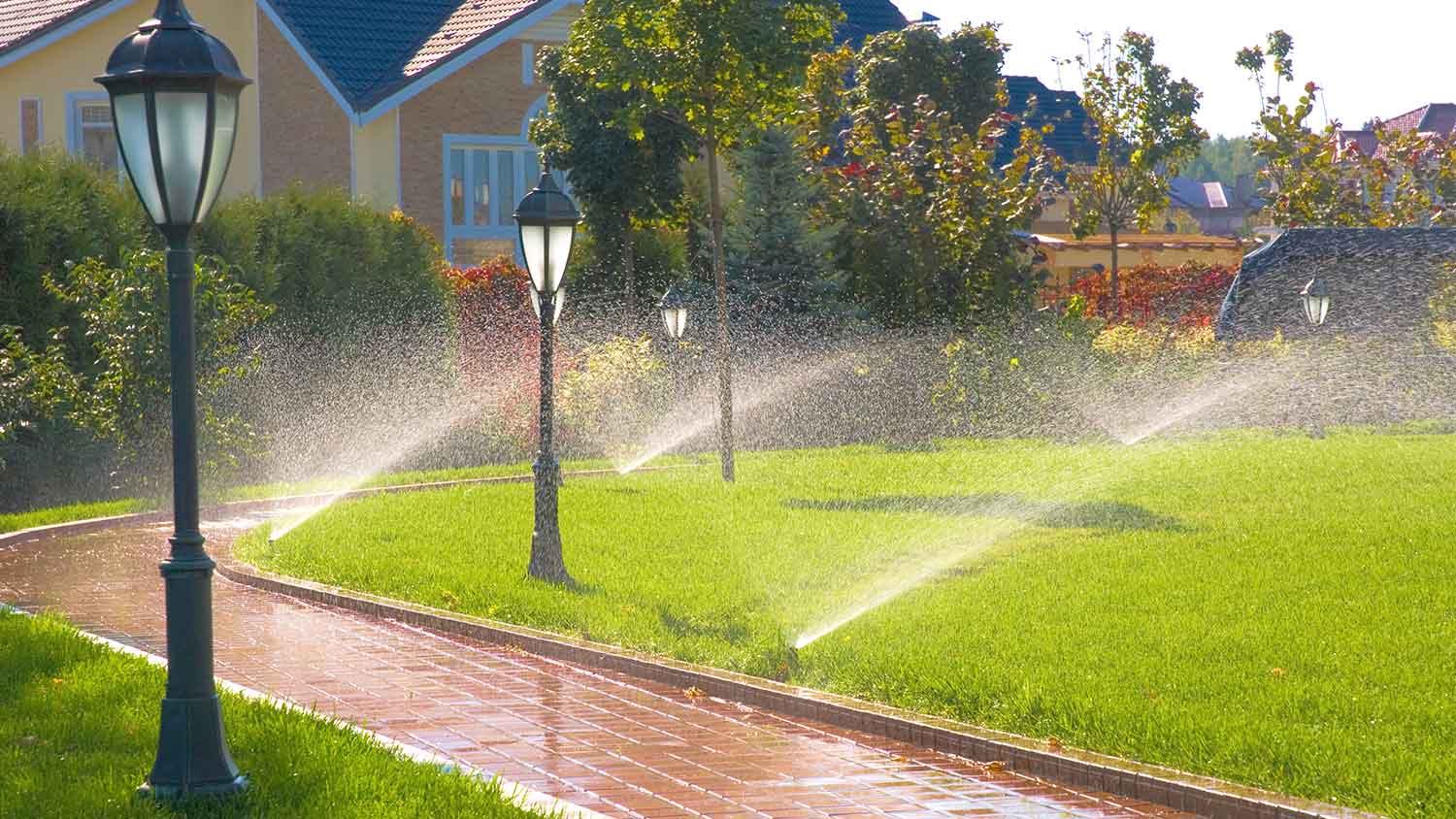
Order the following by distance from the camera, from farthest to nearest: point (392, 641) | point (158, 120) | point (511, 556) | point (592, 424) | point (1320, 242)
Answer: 1. point (1320, 242)
2. point (592, 424)
3. point (511, 556)
4. point (392, 641)
5. point (158, 120)

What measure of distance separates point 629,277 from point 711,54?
31.1 ft

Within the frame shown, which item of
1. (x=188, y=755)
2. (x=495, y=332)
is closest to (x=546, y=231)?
(x=188, y=755)

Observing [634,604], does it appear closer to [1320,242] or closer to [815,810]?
[815,810]

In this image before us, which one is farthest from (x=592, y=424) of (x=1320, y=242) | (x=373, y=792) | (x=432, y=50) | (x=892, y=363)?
(x=373, y=792)

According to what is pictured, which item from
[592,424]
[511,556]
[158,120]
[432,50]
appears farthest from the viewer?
[432,50]

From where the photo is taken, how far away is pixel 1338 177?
1569 inches

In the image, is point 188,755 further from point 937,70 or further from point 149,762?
point 937,70

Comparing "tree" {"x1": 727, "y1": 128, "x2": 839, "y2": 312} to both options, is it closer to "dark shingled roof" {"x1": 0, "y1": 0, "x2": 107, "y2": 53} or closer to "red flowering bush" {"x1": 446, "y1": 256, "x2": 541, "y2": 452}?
"red flowering bush" {"x1": 446, "y1": 256, "x2": 541, "y2": 452}

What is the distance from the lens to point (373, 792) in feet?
21.5

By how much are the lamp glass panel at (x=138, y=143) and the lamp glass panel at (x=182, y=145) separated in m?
0.04

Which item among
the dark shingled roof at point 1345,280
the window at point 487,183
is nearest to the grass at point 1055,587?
the dark shingled roof at point 1345,280

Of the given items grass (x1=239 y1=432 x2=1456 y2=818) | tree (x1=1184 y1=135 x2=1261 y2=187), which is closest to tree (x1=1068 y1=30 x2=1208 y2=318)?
grass (x1=239 y1=432 x2=1456 y2=818)

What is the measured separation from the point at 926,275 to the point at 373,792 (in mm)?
19987

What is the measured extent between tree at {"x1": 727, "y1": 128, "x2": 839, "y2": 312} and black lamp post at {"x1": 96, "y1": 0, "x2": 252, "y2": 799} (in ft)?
67.5
